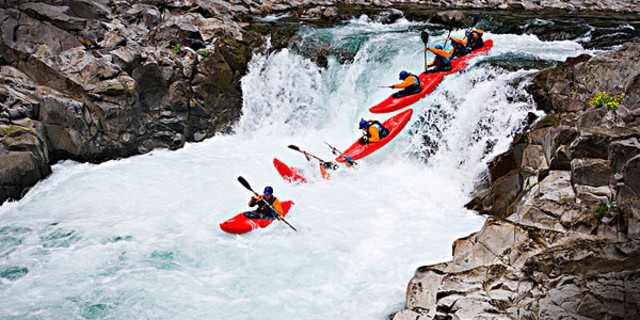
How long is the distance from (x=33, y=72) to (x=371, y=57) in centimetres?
807

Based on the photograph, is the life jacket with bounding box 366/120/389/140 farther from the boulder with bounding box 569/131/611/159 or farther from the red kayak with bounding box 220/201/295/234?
the boulder with bounding box 569/131/611/159

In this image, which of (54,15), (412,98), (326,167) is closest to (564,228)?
(326,167)

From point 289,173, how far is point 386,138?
2302 millimetres

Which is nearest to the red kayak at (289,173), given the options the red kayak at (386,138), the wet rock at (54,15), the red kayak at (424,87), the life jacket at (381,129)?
the red kayak at (386,138)

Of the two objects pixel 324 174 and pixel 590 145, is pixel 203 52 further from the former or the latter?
pixel 590 145

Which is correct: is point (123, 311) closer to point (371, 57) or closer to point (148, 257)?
point (148, 257)

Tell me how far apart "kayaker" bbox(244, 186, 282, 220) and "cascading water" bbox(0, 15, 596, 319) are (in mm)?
236

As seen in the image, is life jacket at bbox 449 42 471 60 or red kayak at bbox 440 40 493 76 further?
life jacket at bbox 449 42 471 60

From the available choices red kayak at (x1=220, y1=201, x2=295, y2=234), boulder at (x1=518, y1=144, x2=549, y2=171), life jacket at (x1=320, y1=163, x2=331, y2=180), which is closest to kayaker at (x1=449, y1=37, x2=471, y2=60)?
boulder at (x1=518, y1=144, x2=549, y2=171)

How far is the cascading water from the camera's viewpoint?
5879 mm

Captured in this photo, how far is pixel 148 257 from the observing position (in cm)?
674

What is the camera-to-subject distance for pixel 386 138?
383 inches

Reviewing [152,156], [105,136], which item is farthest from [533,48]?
[105,136]

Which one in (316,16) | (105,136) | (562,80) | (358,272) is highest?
(316,16)
